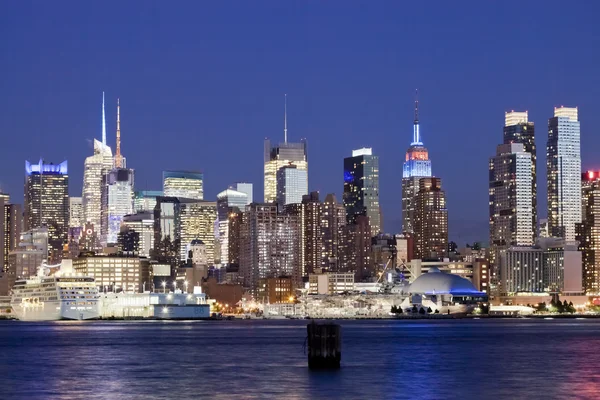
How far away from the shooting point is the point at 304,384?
61.6 meters

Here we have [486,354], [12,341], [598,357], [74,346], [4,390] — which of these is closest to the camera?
[4,390]

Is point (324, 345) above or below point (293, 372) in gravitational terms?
above

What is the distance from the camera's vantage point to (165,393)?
58.7 meters

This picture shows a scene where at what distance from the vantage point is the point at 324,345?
68812 millimetres

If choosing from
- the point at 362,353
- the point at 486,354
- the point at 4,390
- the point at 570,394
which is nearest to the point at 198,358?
the point at 362,353

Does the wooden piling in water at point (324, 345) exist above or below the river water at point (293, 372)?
above

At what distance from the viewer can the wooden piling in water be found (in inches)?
2564

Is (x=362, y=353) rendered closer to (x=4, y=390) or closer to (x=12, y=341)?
(x=4, y=390)

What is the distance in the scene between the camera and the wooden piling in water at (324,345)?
65.1 m

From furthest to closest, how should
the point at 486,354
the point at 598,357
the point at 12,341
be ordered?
the point at 12,341
the point at 486,354
the point at 598,357

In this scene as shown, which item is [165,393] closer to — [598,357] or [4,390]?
[4,390]

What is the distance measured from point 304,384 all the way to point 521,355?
3443 centimetres

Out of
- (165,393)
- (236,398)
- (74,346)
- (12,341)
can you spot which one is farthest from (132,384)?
(12,341)

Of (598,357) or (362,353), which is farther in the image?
(362,353)
